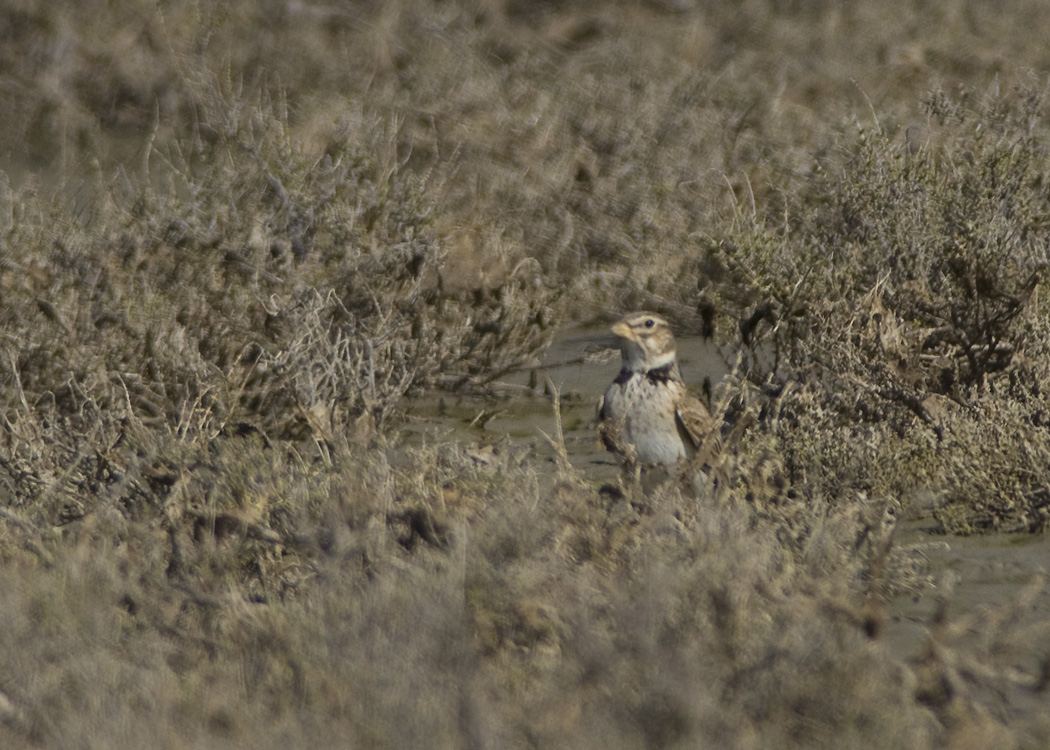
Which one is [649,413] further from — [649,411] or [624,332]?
[624,332]

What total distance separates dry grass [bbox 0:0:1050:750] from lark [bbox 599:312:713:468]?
0.23 m

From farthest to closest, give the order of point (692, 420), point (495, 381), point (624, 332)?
point (495, 381), point (624, 332), point (692, 420)

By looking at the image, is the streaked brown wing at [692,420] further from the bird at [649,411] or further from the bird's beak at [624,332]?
the bird's beak at [624,332]

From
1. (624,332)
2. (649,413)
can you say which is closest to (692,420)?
(649,413)

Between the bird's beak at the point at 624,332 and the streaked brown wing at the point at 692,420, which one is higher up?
the bird's beak at the point at 624,332

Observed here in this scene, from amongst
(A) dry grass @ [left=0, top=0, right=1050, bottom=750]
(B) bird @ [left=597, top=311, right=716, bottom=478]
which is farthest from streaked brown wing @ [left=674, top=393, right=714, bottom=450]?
(A) dry grass @ [left=0, top=0, right=1050, bottom=750]

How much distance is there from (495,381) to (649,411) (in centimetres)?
227

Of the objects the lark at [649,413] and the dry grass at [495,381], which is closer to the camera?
the dry grass at [495,381]

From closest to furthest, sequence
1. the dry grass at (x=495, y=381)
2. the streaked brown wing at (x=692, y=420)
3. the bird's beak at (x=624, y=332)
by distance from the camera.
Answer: the dry grass at (x=495, y=381) → the streaked brown wing at (x=692, y=420) → the bird's beak at (x=624, y=332)

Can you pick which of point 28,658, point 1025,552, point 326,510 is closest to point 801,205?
point 1025,552

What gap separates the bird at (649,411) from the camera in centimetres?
486

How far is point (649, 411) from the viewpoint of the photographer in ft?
16.1

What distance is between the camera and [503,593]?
324 cm

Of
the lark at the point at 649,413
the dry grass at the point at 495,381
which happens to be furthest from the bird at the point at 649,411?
the dry grass at the point at 495,381
